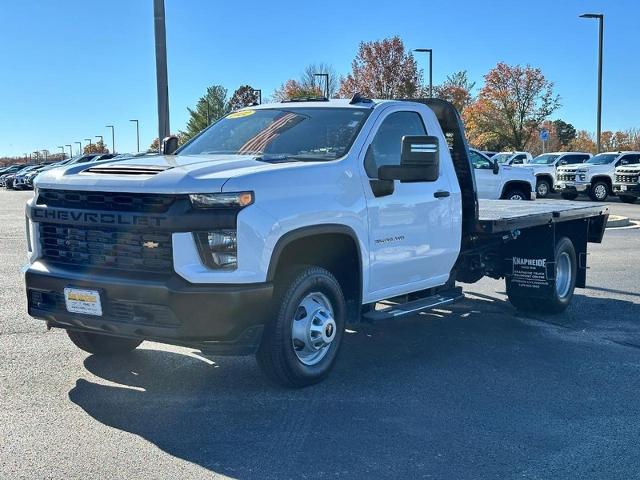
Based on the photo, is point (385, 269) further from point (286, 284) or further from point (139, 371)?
point (139, 371)

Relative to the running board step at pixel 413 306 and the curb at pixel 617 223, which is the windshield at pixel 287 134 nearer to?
the running board step at pixel 413 306

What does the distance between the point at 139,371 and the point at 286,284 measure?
1.50 meters

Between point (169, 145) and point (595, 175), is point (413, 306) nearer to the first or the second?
point (169, 145)

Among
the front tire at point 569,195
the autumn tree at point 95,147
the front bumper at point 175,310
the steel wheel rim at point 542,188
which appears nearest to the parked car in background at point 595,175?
the front tire at point 569,195

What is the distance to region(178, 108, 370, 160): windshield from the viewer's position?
5.68 m

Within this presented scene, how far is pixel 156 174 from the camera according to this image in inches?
184

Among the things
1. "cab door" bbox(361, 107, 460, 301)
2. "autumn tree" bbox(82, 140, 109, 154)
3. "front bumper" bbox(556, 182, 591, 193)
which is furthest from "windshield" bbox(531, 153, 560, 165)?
"autumn tree" bbox(82, 140, 109, 154)

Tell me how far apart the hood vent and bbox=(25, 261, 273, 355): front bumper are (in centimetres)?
69

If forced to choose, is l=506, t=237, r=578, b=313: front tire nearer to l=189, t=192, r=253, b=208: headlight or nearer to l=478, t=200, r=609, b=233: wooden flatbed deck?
l=478, t=200, r=609, b=233: wooden flatbed deck

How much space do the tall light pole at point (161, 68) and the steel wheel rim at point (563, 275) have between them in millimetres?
7041

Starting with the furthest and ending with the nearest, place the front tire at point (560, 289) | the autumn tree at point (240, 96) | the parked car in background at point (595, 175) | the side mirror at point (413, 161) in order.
→ the autumn tree at point (240, 96) → the parked car in background at point (595, 175) → the front tire at point (560, 289) → the side mirror at point (413, 161)

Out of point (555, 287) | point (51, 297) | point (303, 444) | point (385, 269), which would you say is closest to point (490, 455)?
point (303, 444)

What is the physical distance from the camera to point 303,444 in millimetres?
4215

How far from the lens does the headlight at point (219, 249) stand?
4.50 m
